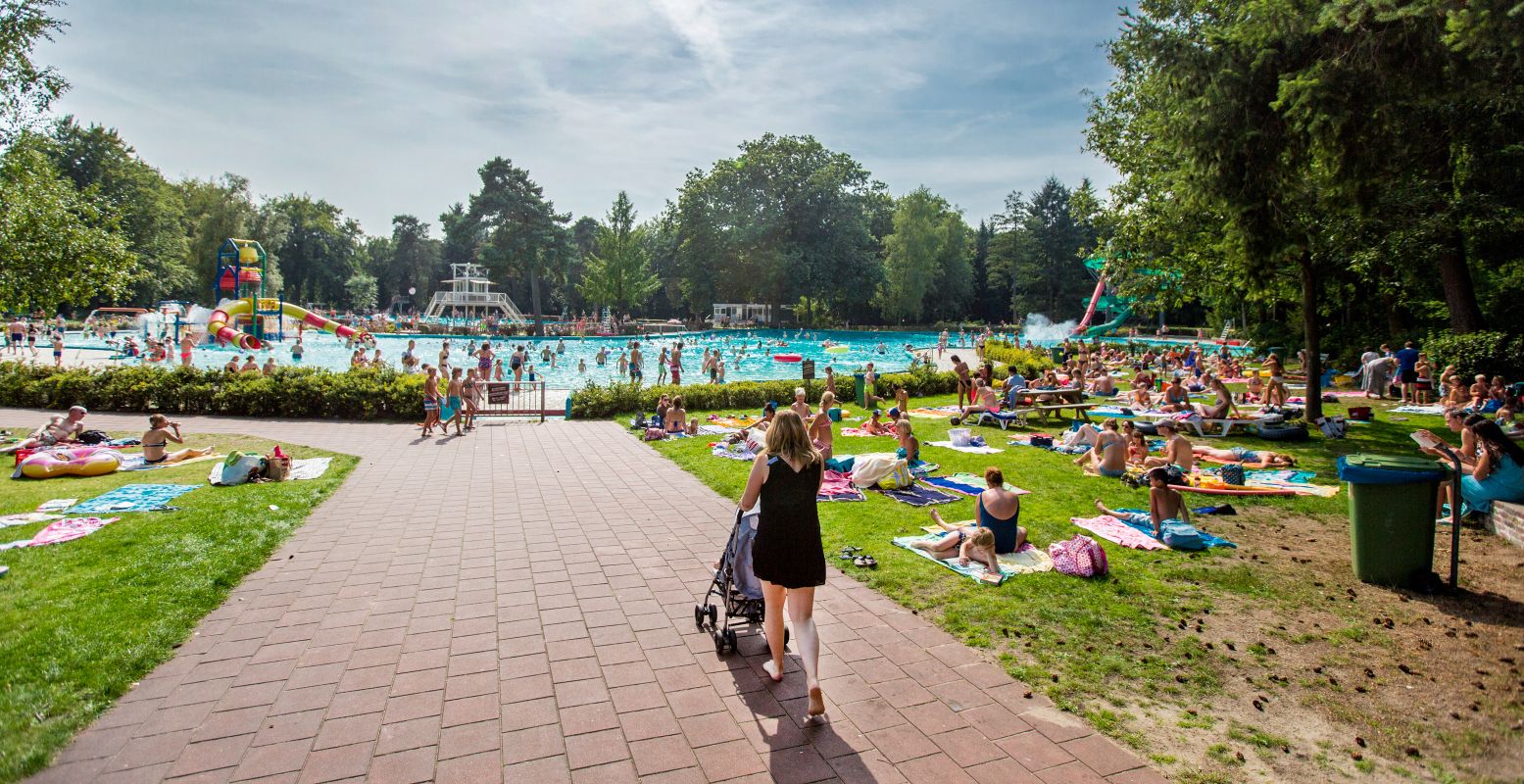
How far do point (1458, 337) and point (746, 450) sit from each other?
18717 mm

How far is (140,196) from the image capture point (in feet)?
195

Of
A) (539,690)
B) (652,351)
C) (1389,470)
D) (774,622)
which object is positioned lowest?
(539,690)

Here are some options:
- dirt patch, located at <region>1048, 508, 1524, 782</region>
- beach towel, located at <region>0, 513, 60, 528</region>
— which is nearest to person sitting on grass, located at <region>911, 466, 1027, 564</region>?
dirt patch, located at <region>1048, 508, 1524, 782</region>

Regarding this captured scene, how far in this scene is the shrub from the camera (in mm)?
18375

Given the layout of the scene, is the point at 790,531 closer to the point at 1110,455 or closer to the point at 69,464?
the point at 1110,455

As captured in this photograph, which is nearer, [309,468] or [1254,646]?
[1254,646]

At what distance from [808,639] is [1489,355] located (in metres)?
22.5

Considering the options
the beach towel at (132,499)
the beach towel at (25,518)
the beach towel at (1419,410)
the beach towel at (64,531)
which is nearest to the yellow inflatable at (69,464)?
the beach towel at (132,499)

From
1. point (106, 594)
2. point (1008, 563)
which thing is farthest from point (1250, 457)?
point (106, 594)

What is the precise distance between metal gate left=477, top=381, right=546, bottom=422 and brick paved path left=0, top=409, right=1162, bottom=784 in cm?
1148

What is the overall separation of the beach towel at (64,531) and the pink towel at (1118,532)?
1059cm

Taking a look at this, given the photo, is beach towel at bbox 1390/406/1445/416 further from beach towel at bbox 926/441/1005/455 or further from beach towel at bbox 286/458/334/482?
beach towel at bbox 286/458/334/482

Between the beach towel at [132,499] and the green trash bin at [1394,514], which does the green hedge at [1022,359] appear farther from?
the beach towel at [132,499]

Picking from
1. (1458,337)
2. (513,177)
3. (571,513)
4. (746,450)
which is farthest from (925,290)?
(571,513)
